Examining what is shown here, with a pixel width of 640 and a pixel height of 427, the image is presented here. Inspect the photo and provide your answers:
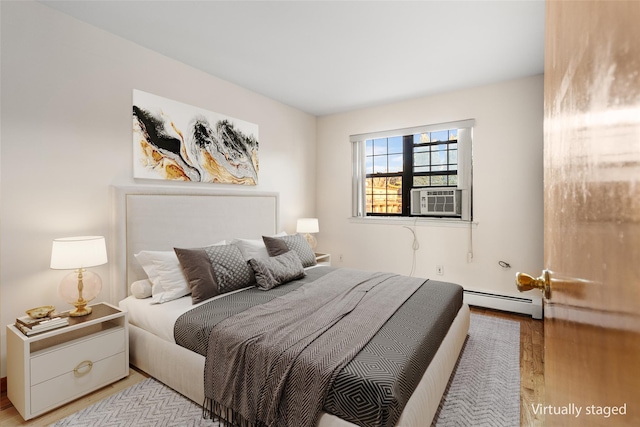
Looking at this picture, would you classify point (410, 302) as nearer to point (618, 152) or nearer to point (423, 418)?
point (423, 418)

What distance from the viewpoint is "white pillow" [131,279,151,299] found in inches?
96.6

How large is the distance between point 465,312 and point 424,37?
2319mm

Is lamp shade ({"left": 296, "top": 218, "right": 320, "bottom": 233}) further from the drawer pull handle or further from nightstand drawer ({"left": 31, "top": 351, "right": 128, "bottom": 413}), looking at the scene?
the drawer pull handle

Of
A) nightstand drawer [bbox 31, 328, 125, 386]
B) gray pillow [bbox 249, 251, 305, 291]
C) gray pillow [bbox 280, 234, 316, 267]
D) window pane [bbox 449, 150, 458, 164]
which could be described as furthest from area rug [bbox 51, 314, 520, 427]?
window pane [bbox 449, 150, 458, 164]

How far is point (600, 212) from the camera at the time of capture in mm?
303

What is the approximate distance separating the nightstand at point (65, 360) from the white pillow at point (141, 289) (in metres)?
0.22

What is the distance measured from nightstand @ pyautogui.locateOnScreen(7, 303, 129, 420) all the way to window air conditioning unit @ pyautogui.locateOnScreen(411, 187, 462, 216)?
3380 mm

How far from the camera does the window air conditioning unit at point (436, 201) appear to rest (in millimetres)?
3859

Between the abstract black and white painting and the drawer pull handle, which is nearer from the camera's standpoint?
the drawer pull handle

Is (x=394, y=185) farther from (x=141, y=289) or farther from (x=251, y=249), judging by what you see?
(x=141, y=289)

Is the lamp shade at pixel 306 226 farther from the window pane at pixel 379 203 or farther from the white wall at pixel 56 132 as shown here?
the white wall at pixel 56 132

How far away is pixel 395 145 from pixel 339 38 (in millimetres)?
2092

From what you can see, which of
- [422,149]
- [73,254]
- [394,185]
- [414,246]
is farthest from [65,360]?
[422,149]

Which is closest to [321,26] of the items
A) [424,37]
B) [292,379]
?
[424,37]
